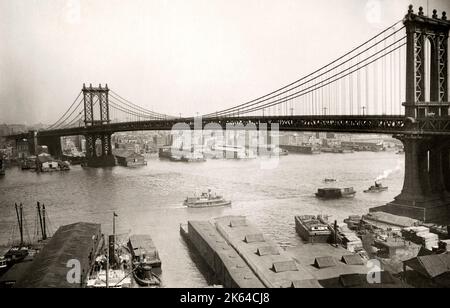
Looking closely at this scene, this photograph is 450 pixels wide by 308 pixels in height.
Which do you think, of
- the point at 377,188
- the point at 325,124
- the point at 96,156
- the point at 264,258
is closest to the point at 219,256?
the point at 264,258

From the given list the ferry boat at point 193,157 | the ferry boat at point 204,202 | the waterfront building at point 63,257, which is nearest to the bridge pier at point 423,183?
the ferry boat at point 204,202

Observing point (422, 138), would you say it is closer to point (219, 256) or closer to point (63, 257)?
point (219, 256)

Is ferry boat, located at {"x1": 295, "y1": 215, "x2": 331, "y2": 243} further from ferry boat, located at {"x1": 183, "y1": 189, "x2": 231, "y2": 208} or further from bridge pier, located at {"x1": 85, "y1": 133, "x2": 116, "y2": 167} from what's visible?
bridge pier, located at {"x1": 85, "y1": 133, "x2": 116, "y2": 167}

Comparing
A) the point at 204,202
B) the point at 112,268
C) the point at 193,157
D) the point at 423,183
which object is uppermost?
the point at 193,157

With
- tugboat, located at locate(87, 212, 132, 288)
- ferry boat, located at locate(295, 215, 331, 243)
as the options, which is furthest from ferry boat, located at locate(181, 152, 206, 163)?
tugboat, located at locate(87, 212, 132, 288)
